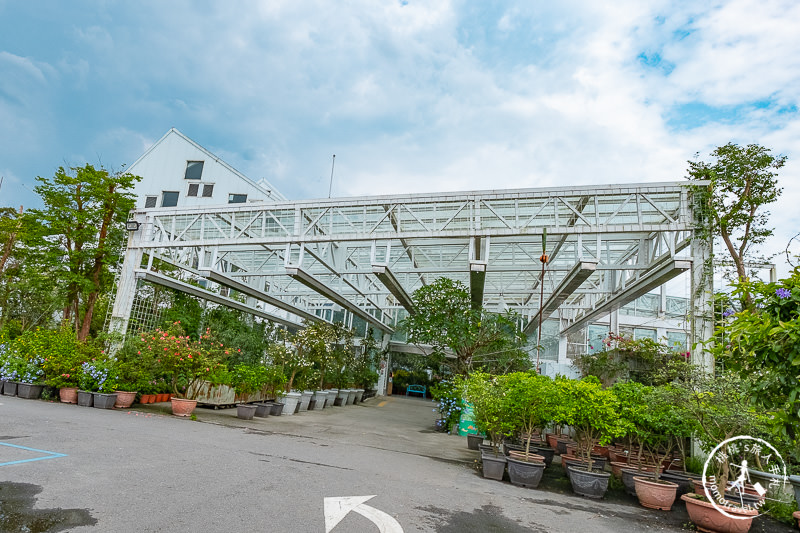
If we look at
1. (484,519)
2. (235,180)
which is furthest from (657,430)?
(235,180)

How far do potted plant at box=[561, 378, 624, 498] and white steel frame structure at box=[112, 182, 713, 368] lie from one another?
165 centimetres

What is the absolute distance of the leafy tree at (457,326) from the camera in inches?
484

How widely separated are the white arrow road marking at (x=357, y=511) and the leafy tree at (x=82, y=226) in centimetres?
1213

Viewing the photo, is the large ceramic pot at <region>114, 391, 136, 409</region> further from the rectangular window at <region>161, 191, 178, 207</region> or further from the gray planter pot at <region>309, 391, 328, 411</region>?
the rectangular window at <region>161, 191, 178, 207</region>

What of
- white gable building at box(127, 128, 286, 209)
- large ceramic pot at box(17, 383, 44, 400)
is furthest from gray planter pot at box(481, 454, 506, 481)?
white gable building at box(127, 128, 286, 209)

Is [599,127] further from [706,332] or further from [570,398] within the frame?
[570,398]

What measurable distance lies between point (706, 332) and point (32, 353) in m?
14.8

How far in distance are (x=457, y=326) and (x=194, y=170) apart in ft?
62.3

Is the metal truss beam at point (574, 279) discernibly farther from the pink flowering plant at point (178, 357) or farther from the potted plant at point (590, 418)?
the pink flowering plant at point (178, 357)

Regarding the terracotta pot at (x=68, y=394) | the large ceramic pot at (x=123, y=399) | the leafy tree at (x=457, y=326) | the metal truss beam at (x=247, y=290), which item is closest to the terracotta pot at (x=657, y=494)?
the leafy tree at (x=457, y=326)

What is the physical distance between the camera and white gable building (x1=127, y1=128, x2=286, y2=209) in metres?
24.0

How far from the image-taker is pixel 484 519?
15.3ft

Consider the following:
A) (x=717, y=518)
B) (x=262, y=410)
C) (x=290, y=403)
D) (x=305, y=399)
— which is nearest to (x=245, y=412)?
(x=262, y=410)

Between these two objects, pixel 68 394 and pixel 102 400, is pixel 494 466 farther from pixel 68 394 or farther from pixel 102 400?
pixel 68 394
